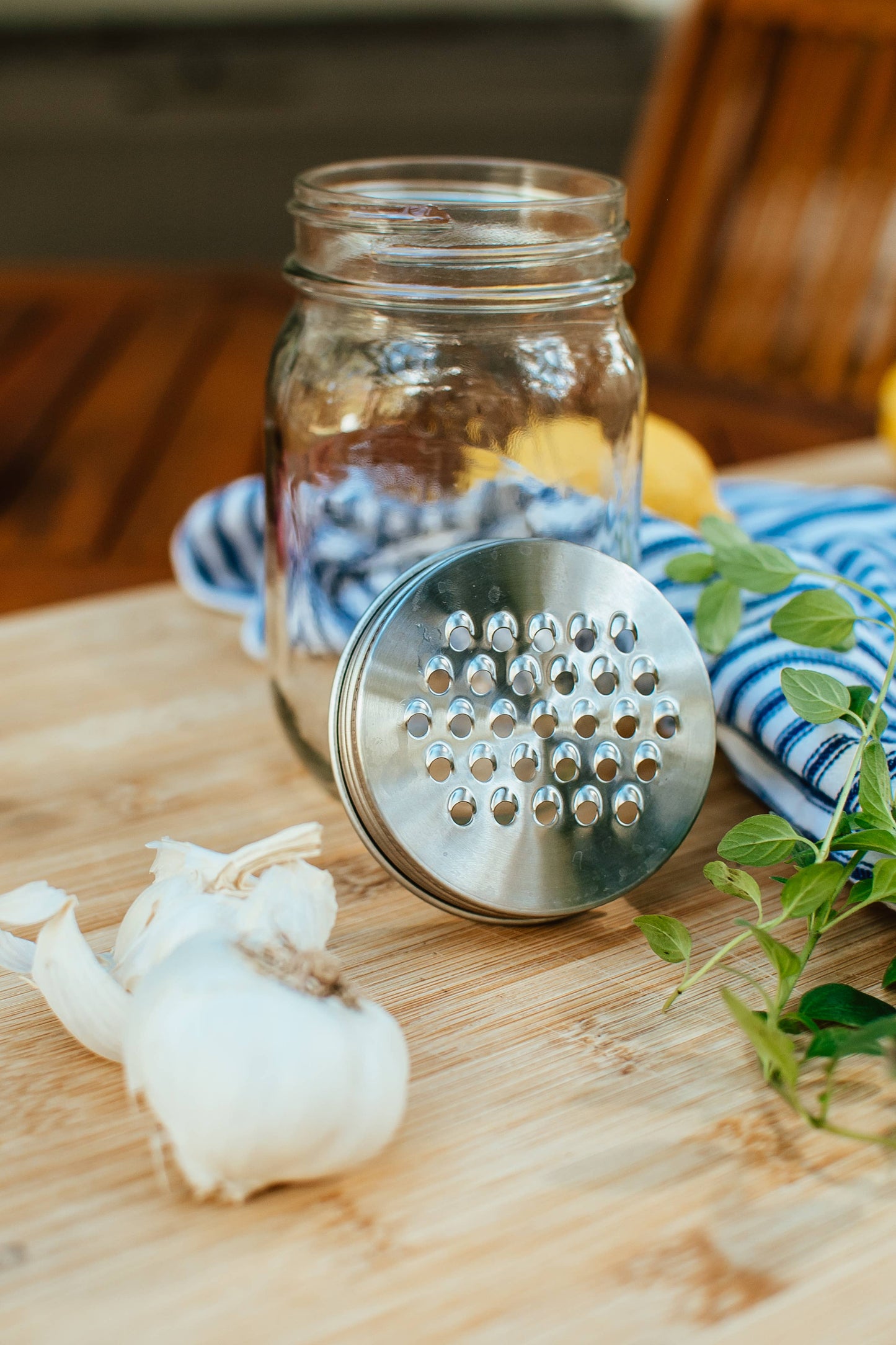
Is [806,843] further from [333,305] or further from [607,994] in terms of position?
[333,305]

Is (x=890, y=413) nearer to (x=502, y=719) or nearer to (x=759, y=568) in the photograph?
(x=759, y=568)

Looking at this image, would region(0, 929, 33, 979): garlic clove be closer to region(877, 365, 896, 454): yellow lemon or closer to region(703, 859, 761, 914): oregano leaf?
region(703, 859, 761, 914): oregano leaf

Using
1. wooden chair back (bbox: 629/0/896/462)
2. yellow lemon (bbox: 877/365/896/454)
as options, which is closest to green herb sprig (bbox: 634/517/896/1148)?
yellow lemon (bbox: 877/365/896/454)

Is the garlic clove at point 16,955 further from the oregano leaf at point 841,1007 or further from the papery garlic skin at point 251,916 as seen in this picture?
the oregano leaf at point 841,1007

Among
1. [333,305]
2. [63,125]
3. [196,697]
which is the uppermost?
[333,305]

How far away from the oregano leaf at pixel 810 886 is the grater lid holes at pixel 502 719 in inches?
4.1

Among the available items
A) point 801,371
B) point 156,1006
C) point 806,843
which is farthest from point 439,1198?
point 801,371

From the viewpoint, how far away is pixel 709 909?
19.8 inches

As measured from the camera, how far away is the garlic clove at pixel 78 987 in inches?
15.9

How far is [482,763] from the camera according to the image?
1.49 ft

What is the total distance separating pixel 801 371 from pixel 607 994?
1082 mm

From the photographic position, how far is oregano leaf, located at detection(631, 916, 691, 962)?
44 cm

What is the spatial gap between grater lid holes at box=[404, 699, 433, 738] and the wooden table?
84 mm

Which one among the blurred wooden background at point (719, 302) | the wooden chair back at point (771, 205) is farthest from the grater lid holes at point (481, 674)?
the wooden chair back at point (771, 205)
